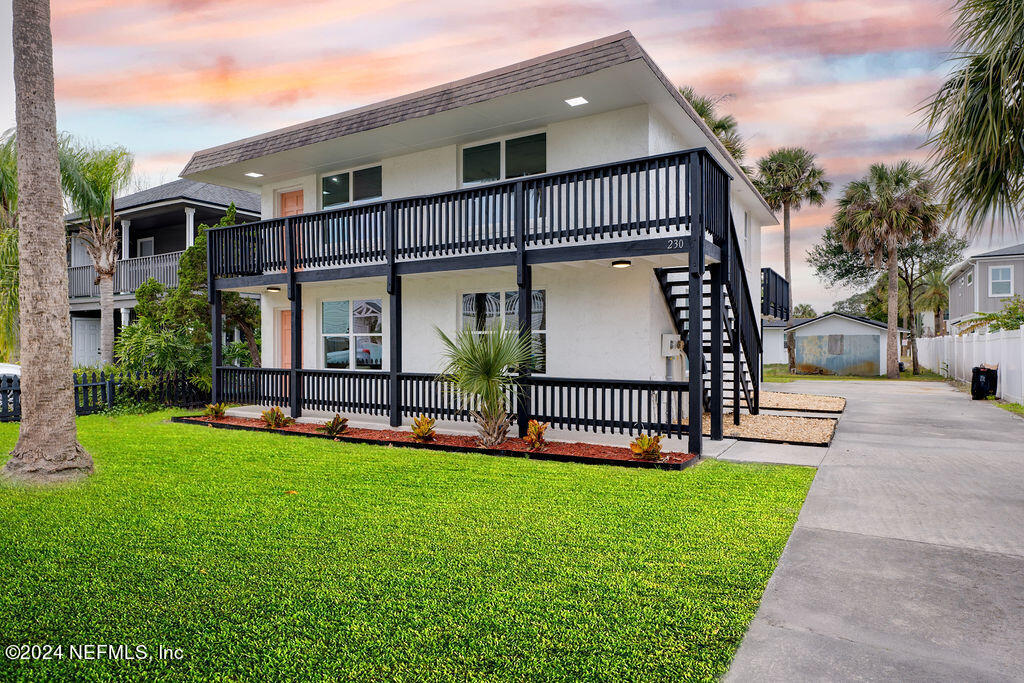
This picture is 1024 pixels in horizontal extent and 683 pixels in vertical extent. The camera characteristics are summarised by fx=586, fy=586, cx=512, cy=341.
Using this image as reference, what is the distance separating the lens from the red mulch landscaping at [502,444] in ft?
25.7

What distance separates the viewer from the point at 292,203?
1466 centimetres

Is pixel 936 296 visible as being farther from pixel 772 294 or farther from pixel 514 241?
pixel 514 241

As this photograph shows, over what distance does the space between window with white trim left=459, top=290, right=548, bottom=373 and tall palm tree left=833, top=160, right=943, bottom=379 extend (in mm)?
24510

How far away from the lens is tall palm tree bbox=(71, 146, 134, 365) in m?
16.7

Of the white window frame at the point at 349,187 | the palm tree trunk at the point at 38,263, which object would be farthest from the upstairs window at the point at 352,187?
the palm tree trunk at the point at 38,263

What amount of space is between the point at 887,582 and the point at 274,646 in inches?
148

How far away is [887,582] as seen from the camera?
385 centimetres

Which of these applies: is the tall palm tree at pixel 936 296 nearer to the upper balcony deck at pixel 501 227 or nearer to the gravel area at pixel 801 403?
the gravel area at pixel 801 403

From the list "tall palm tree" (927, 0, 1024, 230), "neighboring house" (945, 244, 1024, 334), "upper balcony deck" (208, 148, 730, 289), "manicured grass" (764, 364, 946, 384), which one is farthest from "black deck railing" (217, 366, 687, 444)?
"neighboring house" (945, 244, 1024, 334)

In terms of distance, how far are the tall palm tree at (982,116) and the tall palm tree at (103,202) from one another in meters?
19.5

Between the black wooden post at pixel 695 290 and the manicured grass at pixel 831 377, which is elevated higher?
the black wooden post at pixel 695 290

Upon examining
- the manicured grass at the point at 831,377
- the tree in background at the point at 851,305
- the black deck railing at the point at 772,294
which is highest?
the tree in background at the point at 851,305

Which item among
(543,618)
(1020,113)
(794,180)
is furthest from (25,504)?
(794,180)

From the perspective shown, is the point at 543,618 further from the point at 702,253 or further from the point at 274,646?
the point at 702,253
